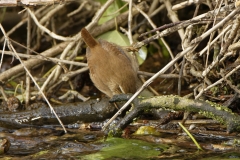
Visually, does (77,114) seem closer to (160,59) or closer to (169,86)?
(169,86)

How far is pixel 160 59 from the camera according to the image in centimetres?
559

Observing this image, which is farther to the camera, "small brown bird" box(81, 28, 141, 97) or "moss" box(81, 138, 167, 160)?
"small brown bird" box(81, 28, 141, 97)

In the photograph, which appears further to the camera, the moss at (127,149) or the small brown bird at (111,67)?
the small brown bird at (111,67)

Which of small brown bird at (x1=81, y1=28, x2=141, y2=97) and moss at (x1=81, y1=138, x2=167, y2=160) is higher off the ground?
small brown bird at (x1=81, y1=28, x2=141, y2=97)

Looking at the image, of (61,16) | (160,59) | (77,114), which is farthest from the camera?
(61,16)

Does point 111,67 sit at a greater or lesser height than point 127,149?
greater

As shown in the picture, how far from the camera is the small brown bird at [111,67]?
385 centimetres

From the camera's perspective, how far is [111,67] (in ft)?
12.7

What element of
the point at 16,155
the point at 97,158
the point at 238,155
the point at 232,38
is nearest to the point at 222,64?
the point at 232,38

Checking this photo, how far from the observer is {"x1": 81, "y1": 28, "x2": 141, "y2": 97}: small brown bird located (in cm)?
385

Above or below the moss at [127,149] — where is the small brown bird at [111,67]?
above

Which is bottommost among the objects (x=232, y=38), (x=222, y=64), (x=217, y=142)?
(x=217, y=142)

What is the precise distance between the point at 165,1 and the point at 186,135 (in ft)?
5.37

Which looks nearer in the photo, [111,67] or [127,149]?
[127,149]
